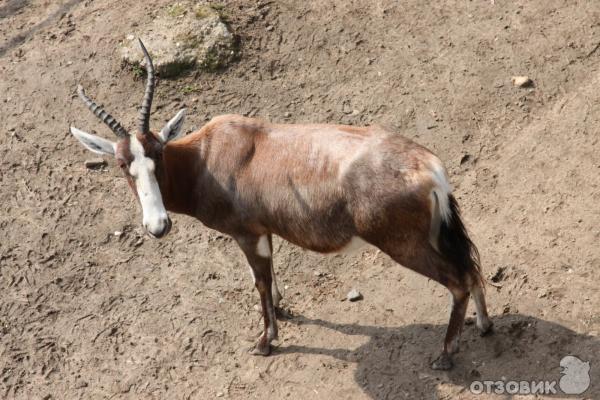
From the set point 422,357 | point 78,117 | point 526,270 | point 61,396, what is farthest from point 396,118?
point 61,396

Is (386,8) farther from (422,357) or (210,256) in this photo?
(422,357)

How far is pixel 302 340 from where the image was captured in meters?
8.32

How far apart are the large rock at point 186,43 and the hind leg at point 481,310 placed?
568 cm

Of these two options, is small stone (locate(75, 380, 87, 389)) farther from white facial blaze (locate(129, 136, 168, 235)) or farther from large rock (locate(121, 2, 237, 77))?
large rock (locate(121, 2, 237, 77))

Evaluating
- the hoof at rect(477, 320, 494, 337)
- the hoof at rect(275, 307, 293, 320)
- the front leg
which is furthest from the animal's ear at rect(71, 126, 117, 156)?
the hoof at rect(477, 320, 494, 337)

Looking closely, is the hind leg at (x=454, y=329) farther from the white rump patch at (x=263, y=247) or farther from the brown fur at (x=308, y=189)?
the white rump patch at (x=263, y=247)

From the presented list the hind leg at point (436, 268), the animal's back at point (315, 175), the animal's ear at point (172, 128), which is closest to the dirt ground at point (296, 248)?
the hind leg at point (436, 268)

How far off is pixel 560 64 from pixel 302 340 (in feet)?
17.6

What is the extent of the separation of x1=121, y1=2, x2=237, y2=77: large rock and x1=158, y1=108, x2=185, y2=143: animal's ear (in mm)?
3735

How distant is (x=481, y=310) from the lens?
757 centimetres

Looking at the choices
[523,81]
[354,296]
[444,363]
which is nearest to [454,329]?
[444,363]

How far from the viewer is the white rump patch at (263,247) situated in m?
7.84

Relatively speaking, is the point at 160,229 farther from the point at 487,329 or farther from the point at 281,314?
the point at 487,329

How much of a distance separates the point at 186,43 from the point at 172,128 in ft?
13.1
